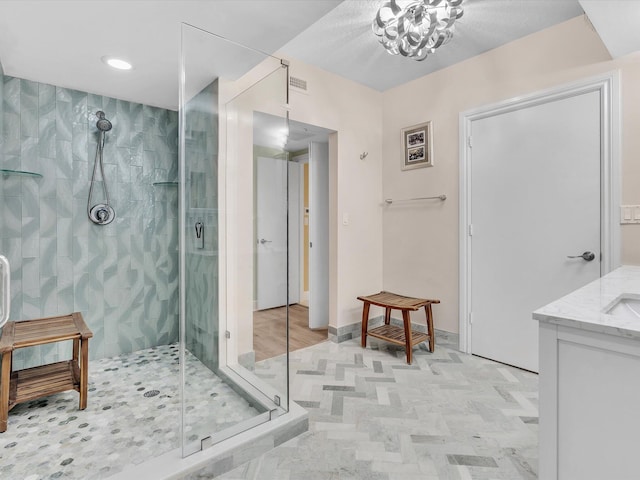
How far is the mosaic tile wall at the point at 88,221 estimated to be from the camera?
234 cm

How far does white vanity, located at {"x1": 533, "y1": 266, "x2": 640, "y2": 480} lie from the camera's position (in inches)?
32.2

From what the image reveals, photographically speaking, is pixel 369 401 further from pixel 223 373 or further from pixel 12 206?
pixel 12 206

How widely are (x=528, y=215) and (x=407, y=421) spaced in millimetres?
1714

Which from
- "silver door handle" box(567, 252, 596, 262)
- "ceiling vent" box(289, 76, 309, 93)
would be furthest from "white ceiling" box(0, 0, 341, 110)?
"silver door handle" box(567, 252, 596, 262)

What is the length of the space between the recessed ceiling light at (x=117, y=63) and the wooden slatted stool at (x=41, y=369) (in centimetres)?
164

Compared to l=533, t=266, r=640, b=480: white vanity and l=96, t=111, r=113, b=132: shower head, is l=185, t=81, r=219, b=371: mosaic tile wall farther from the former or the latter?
l=533, t=266, r=640, b=480: white vanity

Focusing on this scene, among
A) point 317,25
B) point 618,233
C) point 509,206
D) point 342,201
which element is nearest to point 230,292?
point 342,201

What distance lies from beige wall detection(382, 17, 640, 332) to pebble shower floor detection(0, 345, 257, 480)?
6.67ft

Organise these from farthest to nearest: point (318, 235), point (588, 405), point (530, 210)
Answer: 1. point (318, 235)
2. point (530, 210)
3. point (588, 405)

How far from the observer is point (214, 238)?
6.23ft

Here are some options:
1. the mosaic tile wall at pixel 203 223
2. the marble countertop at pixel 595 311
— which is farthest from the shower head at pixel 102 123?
the marble countertop at pixel 595 311

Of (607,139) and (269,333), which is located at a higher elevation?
(607,139)

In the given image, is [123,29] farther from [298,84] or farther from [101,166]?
[298,84]

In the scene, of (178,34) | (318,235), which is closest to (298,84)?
(178,34)
